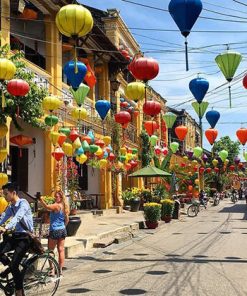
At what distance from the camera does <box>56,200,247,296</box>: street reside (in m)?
7.44

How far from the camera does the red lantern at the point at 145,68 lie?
31.4ft

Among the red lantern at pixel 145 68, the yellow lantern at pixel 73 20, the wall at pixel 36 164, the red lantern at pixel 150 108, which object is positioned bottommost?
the wall at pixel 36 164

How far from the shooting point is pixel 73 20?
25.4 feet

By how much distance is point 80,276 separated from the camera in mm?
8812

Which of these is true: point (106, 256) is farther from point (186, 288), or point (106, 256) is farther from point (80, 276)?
point (186, 288)

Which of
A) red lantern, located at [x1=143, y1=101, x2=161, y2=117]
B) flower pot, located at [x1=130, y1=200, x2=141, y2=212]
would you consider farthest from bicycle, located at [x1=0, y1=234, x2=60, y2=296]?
flower pot, located at [x1=130, y1=200, x2=141, y2=212]

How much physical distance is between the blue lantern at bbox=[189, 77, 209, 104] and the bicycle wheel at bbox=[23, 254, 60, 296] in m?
5.41

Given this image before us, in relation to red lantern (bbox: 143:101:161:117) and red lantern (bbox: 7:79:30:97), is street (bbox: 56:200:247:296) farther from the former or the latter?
red lantern (bbox: 7:79:30:97)

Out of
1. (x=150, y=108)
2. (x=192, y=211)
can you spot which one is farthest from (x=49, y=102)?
(x=192, y=211)

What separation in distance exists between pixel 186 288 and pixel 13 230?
10.0ft

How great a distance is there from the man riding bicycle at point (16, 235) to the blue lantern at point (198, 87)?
542 centimetres

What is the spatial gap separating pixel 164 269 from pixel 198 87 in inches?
167

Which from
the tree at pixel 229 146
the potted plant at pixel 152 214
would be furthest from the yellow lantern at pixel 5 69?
the tree at pixel 229 146

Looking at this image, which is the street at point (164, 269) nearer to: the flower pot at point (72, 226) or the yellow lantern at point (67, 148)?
the flower pot at point (72, 226)
